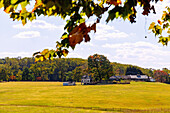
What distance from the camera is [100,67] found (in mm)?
93188

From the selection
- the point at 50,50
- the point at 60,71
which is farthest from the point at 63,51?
the point at 60,71

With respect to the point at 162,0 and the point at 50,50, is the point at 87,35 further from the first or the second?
the point at 162,0

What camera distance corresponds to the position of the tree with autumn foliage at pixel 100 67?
301ft

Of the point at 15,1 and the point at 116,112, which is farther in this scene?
the point at 116,112

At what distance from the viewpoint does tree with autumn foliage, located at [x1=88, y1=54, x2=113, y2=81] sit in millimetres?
91625

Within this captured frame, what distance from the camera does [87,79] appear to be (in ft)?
337

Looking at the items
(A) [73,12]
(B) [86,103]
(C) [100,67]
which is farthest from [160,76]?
(A) [73,12]

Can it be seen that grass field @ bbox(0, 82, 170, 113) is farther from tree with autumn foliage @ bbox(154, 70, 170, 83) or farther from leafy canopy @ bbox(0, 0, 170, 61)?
tree with autumn foliage @ bbox(154, 70, 170, 83)

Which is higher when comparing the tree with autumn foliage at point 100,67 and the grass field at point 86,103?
the tree with autumn foliage at point 100,67

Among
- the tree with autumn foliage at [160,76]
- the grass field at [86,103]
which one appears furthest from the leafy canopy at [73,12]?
the tree with autumn foliage at [160,76]

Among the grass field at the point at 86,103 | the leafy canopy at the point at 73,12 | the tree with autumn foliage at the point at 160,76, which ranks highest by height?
the leafy canopy at the point at 73,12

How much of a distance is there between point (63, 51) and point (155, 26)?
472cm

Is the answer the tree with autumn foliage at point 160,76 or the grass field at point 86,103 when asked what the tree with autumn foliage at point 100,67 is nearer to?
the grass field at point 86,103

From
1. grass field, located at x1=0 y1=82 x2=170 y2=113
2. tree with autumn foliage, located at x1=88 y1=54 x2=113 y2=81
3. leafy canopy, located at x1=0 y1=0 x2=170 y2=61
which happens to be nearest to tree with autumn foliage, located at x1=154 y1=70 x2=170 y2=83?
tree with autumn foliage, located at x1=88 y1=54 x2=113 y2=81
